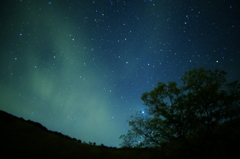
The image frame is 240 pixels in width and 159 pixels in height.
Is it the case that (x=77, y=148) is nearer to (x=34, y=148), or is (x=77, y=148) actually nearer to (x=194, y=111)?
(x=34, y=148)

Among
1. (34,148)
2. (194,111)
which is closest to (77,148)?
(34,148)

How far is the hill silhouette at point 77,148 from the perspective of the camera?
13.0m

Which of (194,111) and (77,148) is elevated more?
(194,111)

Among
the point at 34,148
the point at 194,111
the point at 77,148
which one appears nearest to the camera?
the point at 194,111

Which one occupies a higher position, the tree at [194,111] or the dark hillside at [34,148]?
the tree at [194,111]

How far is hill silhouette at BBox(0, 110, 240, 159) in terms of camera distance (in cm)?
1302

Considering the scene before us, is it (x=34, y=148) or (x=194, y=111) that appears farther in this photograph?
(x=34, y=148)

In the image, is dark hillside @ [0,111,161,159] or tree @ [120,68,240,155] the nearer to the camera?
tree @ [120,68,240,155]

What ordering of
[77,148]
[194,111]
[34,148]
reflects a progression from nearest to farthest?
[194,111], [34,148], [77,148]

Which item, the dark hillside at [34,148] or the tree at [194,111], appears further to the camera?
the dark hillside at [34,148]

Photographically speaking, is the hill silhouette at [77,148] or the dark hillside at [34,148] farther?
the dark hillside at [34,148]

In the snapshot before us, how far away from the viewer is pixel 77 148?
1215 inches

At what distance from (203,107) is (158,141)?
672 centimetres

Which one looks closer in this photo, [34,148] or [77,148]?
[34,148]
